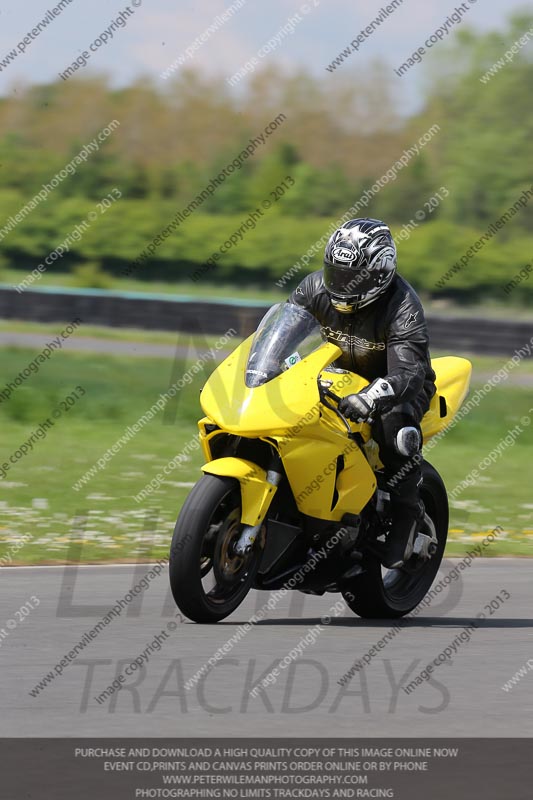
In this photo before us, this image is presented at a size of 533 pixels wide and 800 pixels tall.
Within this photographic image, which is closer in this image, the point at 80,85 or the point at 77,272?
the point at 77,272

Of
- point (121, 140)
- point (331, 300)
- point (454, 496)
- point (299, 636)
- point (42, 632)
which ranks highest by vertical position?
point (331, 300)

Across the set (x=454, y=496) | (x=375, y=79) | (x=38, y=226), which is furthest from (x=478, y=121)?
(x=454, y=496)

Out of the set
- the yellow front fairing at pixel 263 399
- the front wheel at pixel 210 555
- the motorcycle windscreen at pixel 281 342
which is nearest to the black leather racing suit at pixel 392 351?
the motorcycle windscreen at pixel 281 342

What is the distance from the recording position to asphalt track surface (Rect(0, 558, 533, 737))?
18.6 ft

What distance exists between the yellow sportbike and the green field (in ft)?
9.36

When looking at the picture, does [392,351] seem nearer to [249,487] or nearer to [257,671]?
[249,487]

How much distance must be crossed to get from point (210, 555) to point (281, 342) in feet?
3.73

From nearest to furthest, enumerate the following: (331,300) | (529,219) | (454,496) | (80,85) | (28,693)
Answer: (28,693) < (331,300) < (454,496) < (529,219) < (80,85)

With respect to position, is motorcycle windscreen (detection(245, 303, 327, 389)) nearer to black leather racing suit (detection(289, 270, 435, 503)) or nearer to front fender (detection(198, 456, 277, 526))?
black leather racing suit (detection(289, 270, 435, 503))

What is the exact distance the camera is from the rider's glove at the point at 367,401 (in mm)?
7625

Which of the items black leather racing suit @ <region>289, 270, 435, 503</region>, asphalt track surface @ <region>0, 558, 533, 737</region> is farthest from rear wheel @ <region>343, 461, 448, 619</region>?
black leather racing suit @ <region>289, 270, 435, 503</region>
